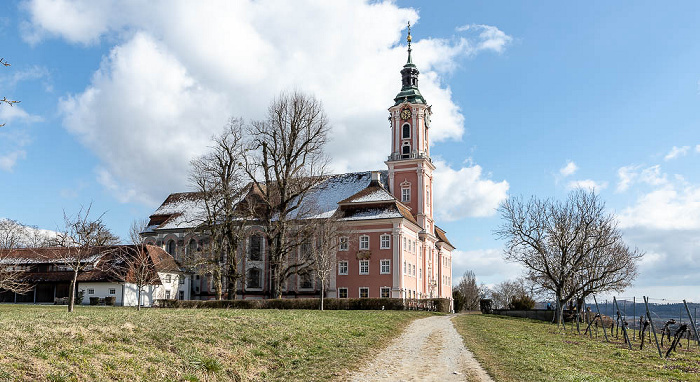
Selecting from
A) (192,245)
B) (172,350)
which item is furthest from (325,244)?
(172,350)

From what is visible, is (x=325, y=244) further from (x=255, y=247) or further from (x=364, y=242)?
(x=255, y=247)

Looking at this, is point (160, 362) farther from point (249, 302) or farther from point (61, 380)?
point (249, 302)

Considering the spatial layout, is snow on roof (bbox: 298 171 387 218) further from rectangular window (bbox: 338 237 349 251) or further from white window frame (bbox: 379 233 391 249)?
white window frame (bbox: 379 233 391 249)

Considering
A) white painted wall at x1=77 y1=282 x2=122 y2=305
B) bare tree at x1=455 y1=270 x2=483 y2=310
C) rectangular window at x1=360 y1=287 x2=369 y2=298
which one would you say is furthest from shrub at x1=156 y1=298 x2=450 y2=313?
bare tree at x1=455 y1=270 x2=483 y2=310

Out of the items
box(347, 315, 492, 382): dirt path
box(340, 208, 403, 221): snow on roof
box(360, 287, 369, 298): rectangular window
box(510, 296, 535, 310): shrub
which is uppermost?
box(340, 208, 403, 221): snow on roof

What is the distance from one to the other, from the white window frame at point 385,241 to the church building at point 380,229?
0.03 m

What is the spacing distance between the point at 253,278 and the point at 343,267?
1010 centimetres

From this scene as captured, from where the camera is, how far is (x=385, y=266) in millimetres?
53125

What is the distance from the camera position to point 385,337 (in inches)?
874

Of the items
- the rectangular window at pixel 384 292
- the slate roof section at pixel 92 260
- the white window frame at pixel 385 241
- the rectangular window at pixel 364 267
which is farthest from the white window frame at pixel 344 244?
the slate roof section at pixel 92 260

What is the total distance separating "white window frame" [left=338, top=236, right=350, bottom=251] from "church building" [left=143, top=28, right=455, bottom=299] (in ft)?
0.21

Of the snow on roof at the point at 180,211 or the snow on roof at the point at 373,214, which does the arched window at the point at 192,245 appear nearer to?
the snow on roof at the point at 180,211

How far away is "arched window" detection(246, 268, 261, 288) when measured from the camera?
57906 millimetres

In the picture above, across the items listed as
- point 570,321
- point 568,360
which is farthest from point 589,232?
point 568,360
